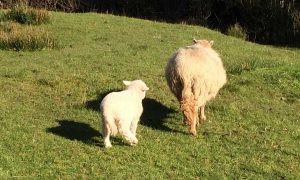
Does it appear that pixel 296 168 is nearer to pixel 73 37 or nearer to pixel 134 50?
pixel 134 50

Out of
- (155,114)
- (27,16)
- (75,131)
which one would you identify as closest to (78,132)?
(75,131)

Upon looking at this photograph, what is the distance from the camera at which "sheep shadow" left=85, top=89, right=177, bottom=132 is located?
28.6 ft

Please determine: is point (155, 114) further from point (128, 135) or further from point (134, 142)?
point (128, 135)

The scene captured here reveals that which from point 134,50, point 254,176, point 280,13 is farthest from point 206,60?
point 280,13

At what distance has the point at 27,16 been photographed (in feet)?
55.3

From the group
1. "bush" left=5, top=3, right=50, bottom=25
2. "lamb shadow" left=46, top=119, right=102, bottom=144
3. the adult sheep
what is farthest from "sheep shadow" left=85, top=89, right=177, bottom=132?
"bush" left=5, top=3, right=50, bottom=25

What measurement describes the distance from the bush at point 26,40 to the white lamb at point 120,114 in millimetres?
6619

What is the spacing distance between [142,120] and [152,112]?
0.47 m

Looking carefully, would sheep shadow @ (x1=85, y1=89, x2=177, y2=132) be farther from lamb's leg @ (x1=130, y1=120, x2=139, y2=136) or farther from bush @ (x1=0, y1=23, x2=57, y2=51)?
bush @ (x1=0, y1=23, x2=57, y2=51)

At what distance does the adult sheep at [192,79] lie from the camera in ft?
26.6

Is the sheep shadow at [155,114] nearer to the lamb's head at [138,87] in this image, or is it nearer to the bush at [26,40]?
the lamb's head at [138,87]

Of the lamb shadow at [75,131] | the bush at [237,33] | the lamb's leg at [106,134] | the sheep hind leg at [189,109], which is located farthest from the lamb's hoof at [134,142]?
the bush at [237,33]

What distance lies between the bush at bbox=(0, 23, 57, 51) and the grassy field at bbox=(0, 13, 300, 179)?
0.96 ft

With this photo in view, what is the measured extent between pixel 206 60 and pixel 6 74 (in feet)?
13.8
